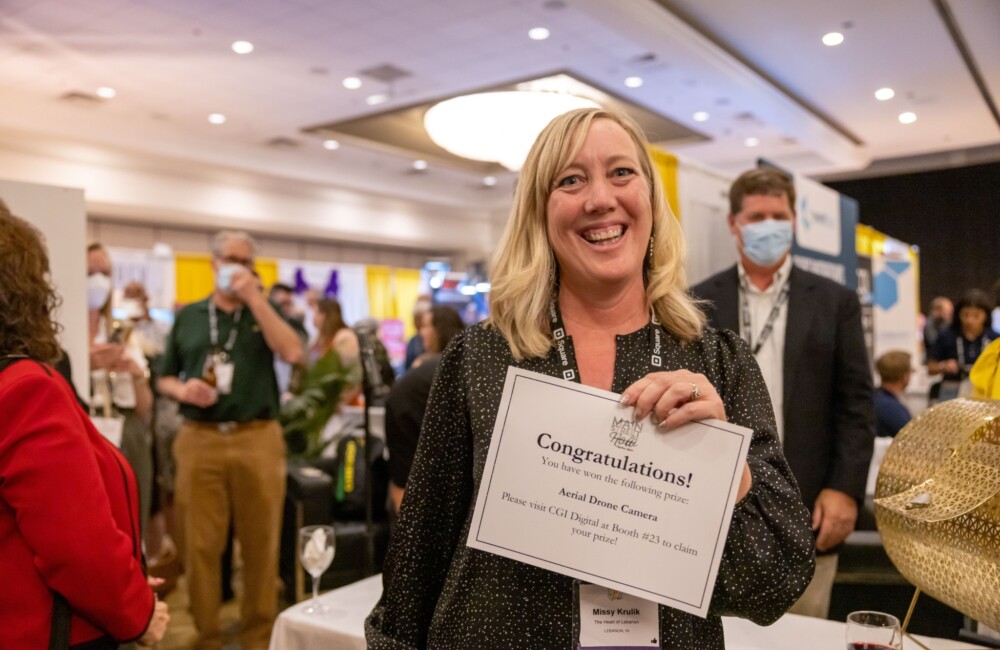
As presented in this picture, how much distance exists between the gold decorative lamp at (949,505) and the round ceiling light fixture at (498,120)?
225 cm

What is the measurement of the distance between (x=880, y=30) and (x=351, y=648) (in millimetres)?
7188

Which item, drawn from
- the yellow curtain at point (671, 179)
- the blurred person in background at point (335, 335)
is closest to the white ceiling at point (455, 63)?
the blurred person in background at point (335, 335)

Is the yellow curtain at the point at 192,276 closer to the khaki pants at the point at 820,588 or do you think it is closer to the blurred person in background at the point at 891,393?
the blurred person in background at the point at 891,393

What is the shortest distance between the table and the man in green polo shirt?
5.43ft

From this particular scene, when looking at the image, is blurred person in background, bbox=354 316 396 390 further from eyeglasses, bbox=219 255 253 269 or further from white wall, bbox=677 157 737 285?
white wall, bbox=677 157 737 285

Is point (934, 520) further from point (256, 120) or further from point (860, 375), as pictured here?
point (256, 120)

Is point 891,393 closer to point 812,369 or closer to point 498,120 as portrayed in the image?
point 812,369

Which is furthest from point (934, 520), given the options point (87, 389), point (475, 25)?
point (475, 25)

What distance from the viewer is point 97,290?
3396 mm

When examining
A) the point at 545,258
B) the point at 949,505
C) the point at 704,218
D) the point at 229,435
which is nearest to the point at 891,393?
the point at 704,218

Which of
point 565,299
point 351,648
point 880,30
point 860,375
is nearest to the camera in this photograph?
point 565,299

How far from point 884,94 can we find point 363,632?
360 inches

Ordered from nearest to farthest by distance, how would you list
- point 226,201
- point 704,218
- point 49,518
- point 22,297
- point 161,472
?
point 49,518
point 22,297
point 704,218
point 161,472
point 226,201

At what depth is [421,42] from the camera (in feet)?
22.3
